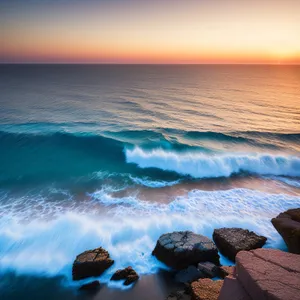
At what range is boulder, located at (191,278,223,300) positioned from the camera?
5.27 m

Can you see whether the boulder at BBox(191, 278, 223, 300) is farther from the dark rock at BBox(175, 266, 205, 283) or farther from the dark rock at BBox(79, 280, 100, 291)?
the dark rock at BBox(79, 280, 100, 291)

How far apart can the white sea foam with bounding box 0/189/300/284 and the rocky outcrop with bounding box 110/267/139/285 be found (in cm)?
25

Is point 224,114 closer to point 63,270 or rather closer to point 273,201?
point 273,201

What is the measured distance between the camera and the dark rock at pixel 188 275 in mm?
6465

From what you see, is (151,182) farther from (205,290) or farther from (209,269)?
(205,290)

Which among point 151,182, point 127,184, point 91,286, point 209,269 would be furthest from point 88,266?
point 151,182

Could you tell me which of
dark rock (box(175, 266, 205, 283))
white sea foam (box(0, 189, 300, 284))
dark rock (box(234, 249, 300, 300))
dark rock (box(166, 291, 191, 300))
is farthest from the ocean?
dark rock (box(234, 249, 300, 300))

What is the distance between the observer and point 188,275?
6574 mm

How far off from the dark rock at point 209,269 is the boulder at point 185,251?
212mm

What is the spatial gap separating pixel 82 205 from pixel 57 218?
129 centimetres

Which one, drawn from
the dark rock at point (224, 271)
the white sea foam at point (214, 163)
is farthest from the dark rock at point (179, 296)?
the white sea foam at point (214, 163)

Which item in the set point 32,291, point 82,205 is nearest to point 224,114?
point 82,205

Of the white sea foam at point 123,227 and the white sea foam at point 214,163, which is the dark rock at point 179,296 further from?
the white sea foam at point 214,163

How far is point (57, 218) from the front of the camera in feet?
31.8
